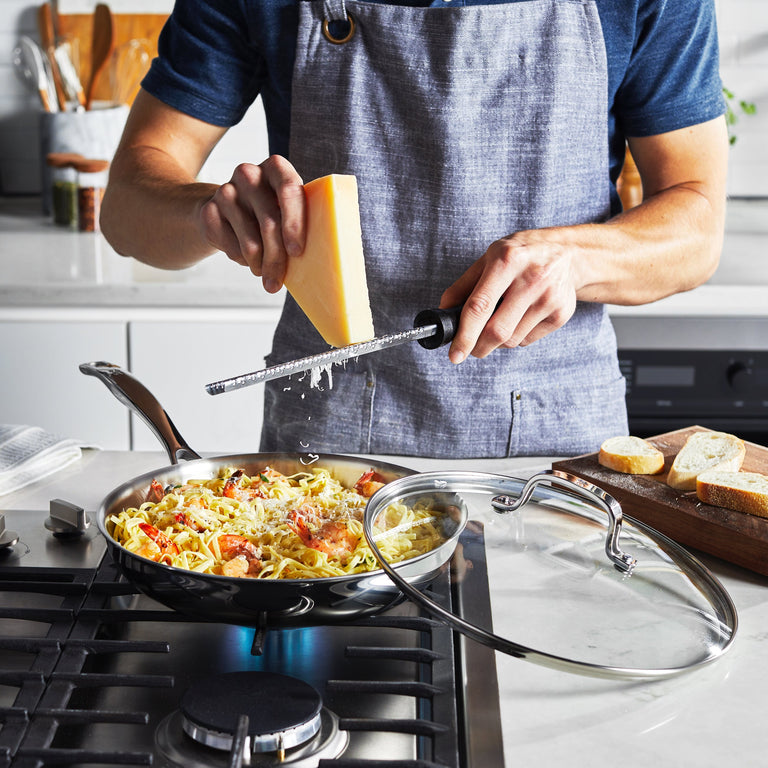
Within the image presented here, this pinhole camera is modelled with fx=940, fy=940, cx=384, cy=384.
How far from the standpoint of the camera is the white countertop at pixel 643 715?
0.63 m

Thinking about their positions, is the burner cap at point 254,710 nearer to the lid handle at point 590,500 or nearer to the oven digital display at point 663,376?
the lid handle at point 590,500

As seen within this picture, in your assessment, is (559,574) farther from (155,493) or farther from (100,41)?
(100,41)

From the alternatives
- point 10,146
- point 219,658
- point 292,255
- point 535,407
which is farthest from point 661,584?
point 10,146

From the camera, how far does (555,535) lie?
83 centimetres

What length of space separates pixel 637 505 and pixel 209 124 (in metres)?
0.83

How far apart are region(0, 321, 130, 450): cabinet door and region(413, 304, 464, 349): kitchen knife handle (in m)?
1.29

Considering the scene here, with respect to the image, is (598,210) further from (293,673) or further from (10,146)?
(10,146)

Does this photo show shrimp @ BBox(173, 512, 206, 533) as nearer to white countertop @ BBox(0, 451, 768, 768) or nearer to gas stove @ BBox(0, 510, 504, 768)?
gas stove @ BBox(0, 510, 504, 768)

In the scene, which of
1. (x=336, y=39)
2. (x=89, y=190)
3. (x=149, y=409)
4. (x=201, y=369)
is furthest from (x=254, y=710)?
(x=89, y=190)

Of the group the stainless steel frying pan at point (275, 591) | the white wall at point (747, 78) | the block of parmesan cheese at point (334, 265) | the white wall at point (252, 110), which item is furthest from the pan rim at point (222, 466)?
the white wall at point (747, 78)

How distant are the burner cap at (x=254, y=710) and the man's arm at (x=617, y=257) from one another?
0.41 meters

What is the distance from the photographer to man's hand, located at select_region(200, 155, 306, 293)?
0.96 metres

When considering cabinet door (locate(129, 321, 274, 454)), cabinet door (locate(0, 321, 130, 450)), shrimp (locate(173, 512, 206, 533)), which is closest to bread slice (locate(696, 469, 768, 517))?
shrimp (locate(173, 512, 206, 533))

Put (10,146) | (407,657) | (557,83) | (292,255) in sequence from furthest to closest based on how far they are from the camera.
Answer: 1. (10,146)
2. (557,83)
3. (292,255)
4. (407,657)
